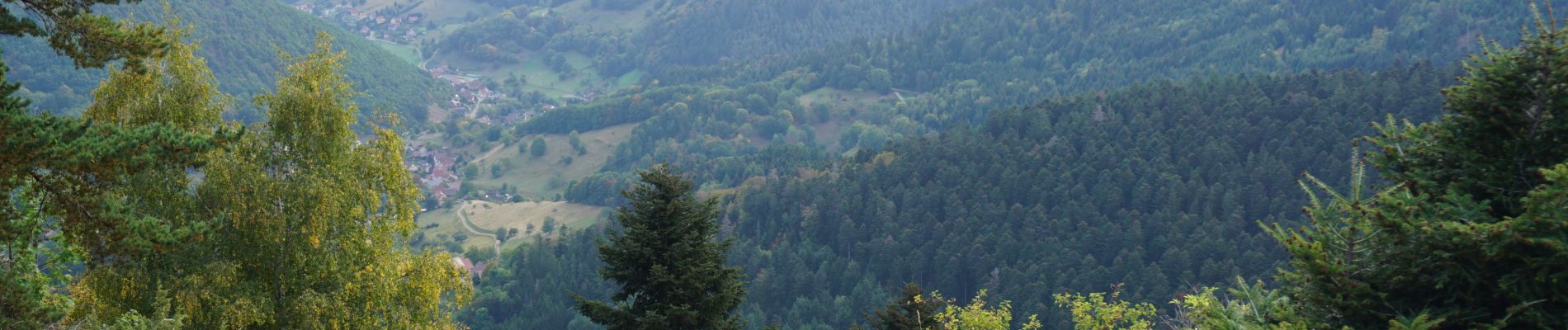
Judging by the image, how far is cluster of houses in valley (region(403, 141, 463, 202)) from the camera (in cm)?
16288

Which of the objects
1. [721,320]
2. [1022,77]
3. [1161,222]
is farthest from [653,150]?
[721,320]

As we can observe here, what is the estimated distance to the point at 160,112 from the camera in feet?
52.5

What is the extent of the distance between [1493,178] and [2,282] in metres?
16.4

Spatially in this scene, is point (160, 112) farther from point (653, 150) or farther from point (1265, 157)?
point (653, 150)

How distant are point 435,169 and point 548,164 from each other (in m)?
18.7

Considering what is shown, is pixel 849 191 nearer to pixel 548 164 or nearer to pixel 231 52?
pixel 548 164

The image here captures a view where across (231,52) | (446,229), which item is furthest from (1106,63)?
(231,52)

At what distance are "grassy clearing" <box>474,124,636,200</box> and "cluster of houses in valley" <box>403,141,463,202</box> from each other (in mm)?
4413

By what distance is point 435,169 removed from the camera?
175m

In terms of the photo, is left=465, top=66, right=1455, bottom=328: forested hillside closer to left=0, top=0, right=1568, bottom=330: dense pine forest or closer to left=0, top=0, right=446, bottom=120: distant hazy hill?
left=0, top=0, right=1568, bottom=330: dense pine forest

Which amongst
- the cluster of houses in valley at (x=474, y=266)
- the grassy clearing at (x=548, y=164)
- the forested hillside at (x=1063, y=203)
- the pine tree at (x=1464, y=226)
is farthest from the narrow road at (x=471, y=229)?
the pine tree at (x=1464, y=226)

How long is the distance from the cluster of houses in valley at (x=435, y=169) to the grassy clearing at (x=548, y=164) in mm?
4413

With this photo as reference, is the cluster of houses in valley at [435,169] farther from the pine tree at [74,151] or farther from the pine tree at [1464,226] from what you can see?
the pine tree at [1464,226]

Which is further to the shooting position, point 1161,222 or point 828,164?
point 828,164
